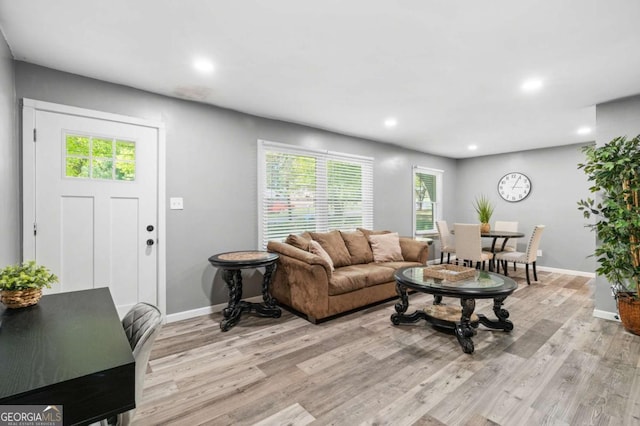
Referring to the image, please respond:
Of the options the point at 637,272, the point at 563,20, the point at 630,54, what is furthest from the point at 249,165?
the point at 637,272

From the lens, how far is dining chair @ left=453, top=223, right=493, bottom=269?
4727 millimetres

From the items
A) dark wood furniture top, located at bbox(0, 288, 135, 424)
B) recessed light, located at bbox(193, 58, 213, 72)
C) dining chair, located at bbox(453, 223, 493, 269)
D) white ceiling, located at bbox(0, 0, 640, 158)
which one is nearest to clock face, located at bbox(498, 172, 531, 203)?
dining chair, located at bbox(453, 223, 493, 269)

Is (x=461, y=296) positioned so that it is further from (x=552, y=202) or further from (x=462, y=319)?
(x=552, y=202)

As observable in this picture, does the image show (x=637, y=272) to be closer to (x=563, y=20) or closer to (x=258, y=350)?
(x=563, y=20)

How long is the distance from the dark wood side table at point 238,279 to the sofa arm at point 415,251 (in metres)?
2.19

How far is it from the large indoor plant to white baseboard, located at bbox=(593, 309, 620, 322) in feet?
0.95

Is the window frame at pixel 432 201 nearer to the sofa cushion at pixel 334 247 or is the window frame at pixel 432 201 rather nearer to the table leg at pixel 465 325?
the sofa cushion at pixel 334 247

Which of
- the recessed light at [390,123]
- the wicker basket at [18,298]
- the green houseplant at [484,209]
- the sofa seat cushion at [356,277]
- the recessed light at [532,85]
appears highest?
the recessed light at [390,123]

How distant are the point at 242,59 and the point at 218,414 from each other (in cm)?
260

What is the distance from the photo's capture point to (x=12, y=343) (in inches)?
41.3

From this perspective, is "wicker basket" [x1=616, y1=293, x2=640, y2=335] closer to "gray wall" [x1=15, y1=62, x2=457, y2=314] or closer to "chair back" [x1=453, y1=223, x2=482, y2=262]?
"chair back" [x1=453, y1=223, x2=482, y2=262]

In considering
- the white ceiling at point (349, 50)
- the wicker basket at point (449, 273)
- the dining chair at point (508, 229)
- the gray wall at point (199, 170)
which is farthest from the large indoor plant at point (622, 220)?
the gray wall at point (199, 170)

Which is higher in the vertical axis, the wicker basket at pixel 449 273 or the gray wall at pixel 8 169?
the gray wall at pixel 8 169

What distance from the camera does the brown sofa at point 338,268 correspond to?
10.3 ft
